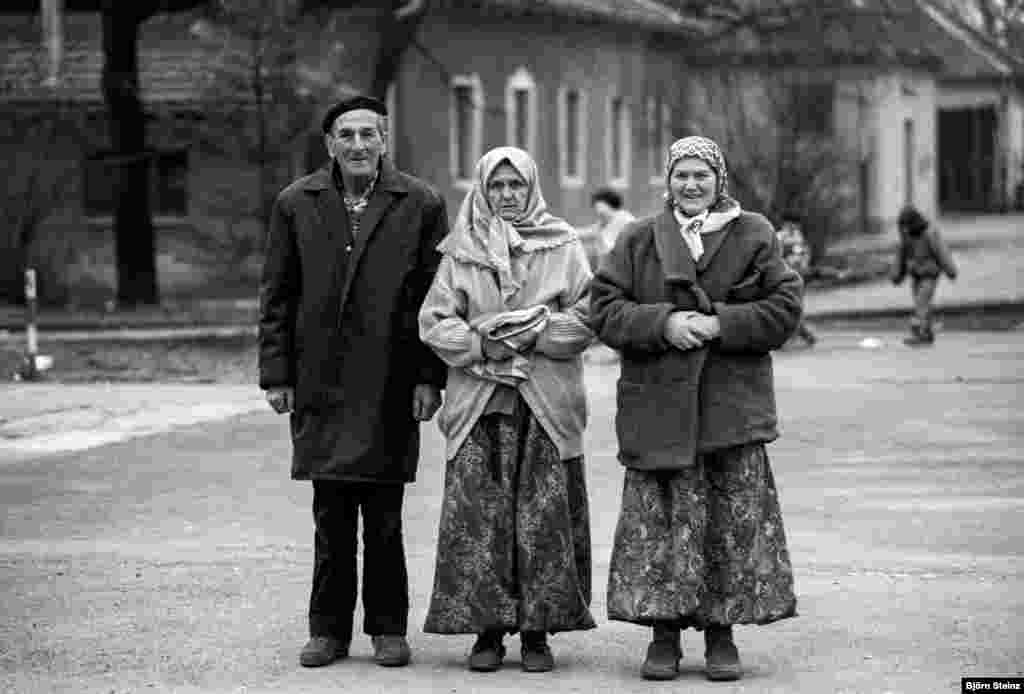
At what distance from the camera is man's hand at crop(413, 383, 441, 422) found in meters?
8.16

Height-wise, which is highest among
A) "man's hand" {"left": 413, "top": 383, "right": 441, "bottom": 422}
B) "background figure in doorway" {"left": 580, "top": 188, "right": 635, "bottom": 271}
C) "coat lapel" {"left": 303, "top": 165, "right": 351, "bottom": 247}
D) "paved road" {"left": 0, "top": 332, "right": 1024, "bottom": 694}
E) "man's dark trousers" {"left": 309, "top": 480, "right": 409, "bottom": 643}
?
"coat lapel" {"left": 303, "top": 165, "right": 351, "bottom": 247}

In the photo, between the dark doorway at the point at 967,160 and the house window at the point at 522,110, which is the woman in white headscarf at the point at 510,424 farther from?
the dark doorway at the point at 967,160

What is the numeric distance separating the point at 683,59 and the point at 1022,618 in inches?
1807

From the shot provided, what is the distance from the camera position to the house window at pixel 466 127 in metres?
41.0

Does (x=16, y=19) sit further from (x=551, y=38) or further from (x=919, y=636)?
(x=919, y=636)

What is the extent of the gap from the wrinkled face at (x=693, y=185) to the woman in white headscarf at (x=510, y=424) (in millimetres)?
432

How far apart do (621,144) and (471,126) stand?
9.56 m

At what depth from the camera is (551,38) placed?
4550 centimetres

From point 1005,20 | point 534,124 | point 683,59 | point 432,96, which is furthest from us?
point 683,59

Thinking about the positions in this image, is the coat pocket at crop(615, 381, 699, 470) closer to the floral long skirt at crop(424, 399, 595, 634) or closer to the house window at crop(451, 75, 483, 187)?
the floral long skirt at crop(424, 399, 595, 634)

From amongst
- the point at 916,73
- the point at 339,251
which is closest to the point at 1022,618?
the point at 339,251

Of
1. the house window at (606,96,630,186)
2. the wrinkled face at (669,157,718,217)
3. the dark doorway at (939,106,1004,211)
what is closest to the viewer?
the wrinkled face at (669,157,718,217)

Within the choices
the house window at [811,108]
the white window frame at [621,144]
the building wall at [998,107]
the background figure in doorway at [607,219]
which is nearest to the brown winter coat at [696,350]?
the background figure in doorway at [607,219]

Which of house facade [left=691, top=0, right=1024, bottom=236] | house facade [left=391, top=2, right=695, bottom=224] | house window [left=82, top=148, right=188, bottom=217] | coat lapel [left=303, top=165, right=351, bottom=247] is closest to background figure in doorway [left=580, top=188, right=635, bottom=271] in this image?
house facade [left=691, top=0, right=1024, bottom=236]
